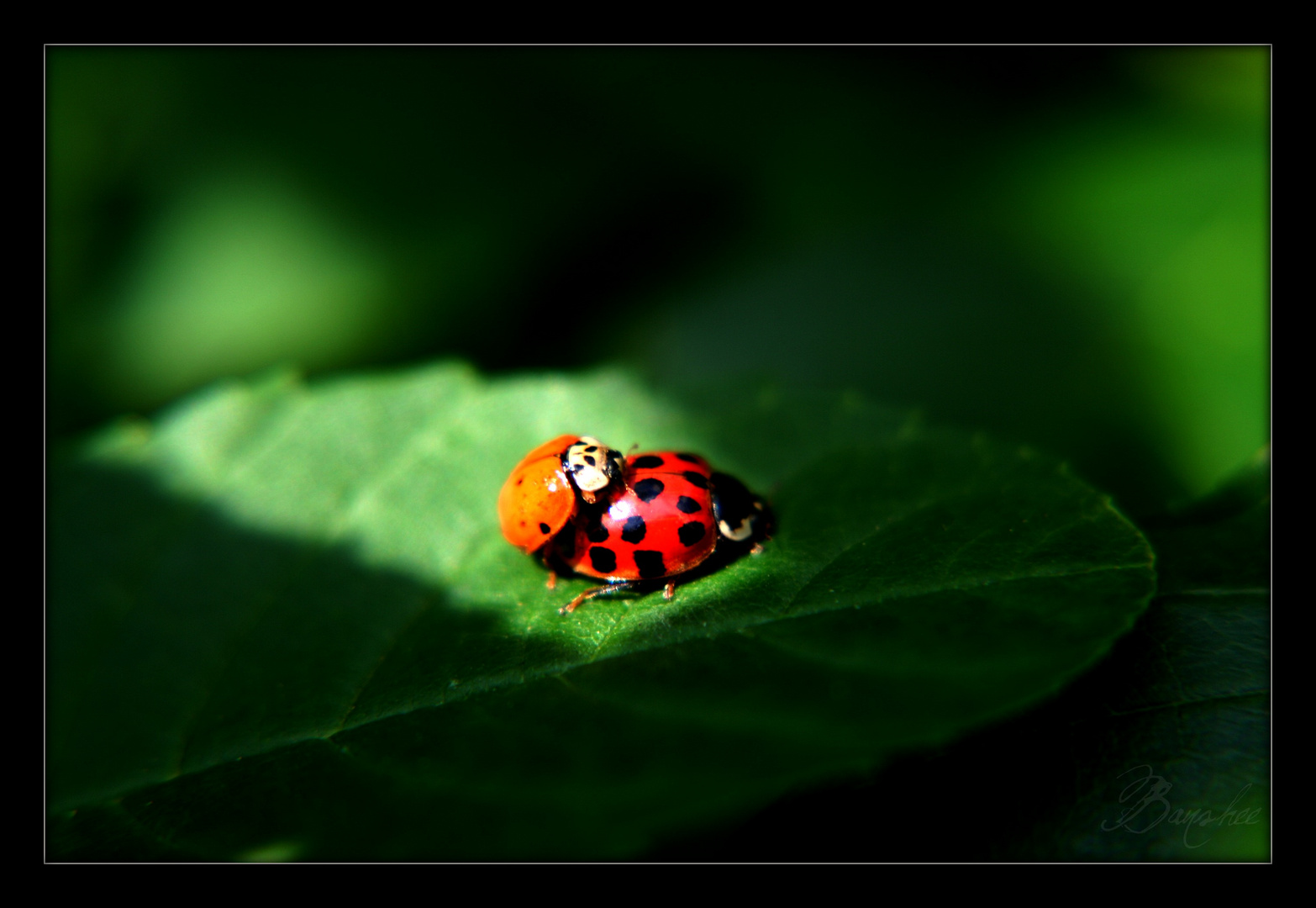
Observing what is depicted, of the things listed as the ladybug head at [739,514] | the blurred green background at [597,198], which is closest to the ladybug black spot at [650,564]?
the ladybug head at [739,514]

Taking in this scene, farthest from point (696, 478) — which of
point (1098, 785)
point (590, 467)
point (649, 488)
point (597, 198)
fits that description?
point (597, 198)

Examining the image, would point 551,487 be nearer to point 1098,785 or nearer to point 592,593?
point 592,593

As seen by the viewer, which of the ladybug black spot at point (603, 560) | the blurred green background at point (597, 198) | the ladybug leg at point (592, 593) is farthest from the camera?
the blurred green background at point (597, 198)

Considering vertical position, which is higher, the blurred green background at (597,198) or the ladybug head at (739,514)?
the blurred green background at (597,198)

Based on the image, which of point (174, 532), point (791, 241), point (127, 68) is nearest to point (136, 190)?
point (127, 68)

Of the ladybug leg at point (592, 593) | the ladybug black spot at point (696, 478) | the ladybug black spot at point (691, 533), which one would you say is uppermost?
the ladybug black spot at point (696, 478)

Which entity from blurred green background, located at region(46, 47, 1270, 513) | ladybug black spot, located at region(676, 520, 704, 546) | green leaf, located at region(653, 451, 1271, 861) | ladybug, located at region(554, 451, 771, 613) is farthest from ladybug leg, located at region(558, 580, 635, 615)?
blurred green background, located at region(46, 47, 1270, 513)

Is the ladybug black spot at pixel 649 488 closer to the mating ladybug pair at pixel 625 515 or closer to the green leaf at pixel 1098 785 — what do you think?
the mating ladybug pair at pixel 625 515

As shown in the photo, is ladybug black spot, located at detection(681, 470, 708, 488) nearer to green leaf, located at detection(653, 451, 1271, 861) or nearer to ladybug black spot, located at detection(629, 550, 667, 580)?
ladybug black spot, located at detection(629, 550, 667, 580)
